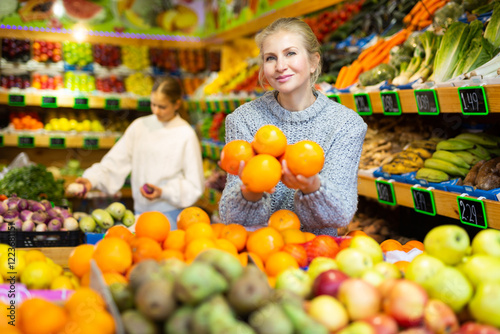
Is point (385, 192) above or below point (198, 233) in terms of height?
below

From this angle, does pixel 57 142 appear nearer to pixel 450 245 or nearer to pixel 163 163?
pixel 163 163

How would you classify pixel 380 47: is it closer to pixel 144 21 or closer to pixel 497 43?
pixel 497 43

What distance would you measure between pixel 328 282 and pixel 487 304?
0.34 meters

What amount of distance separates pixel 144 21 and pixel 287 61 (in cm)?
570

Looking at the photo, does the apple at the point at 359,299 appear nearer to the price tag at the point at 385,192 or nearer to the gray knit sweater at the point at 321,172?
the gray knit sweater at the point at 321,172

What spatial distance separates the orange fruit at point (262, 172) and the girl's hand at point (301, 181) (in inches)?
1.4

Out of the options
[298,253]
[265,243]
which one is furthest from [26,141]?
[298,253]

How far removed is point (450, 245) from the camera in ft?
4.10

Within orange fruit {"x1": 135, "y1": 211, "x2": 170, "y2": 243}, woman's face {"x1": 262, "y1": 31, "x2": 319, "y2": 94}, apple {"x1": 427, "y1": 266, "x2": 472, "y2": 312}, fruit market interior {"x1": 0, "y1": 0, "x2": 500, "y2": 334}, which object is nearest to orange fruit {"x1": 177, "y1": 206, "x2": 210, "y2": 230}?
fruit market interior {"x1": 0, "y1": 0, "x2": 500, "y2": 334}

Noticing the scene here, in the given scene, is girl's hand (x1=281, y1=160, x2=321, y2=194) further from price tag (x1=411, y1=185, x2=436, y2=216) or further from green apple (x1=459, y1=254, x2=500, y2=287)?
price tag (x1=411, y1=185, x2=436, y2=216)

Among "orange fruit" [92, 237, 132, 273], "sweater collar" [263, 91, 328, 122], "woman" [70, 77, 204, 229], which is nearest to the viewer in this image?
"orange fruit" [92, 237, 132, 273]

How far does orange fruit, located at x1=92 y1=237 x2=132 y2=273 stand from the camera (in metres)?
1.34

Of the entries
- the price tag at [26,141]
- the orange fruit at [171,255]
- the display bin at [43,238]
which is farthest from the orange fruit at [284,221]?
the price tag at [26,141]

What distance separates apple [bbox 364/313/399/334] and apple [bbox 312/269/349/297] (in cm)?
11
